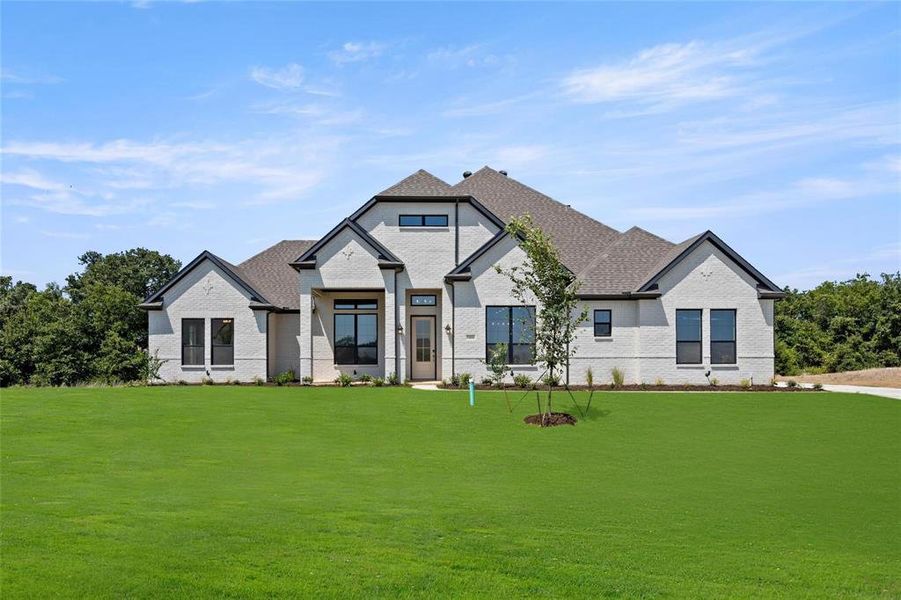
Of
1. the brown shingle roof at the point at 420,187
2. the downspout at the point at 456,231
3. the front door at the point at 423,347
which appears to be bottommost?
the front door at the point at 423,347

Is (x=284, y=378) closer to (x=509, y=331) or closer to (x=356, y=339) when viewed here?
(x=356, y=339)

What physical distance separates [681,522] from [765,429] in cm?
1138

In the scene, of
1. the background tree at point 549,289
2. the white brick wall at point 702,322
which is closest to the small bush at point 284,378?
the background tree at point 549,289

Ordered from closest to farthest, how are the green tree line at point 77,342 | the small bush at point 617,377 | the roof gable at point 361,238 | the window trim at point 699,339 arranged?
the small bush at point 617,377 < the window trim at point 699,339 < the roof gable at point 361,238 < the green tree line at point 77,342

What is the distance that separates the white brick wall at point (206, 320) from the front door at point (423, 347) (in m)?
6.54

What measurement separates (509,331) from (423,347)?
441cm

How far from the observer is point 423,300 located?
32.6 m

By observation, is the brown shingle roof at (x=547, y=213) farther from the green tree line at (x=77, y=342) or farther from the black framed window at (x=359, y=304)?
the green tree line at (x=77, y=342)

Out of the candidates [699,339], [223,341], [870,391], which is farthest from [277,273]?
[870,391]

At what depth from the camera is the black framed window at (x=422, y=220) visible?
32031mm

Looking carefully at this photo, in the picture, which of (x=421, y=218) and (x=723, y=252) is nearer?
(x=723, y=252)

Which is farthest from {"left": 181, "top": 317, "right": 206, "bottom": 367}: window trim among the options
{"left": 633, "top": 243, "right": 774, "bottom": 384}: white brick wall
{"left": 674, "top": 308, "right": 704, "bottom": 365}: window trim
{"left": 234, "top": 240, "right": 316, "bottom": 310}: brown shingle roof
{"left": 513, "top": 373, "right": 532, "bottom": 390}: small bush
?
{"left": 674, "top": 308, "right": 704, "bottom": 365}: window trim

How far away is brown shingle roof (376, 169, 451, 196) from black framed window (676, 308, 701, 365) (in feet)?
37.2

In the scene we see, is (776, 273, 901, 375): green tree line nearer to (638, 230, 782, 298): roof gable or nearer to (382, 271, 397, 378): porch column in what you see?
(638, 230, 782, 298): roof gable
